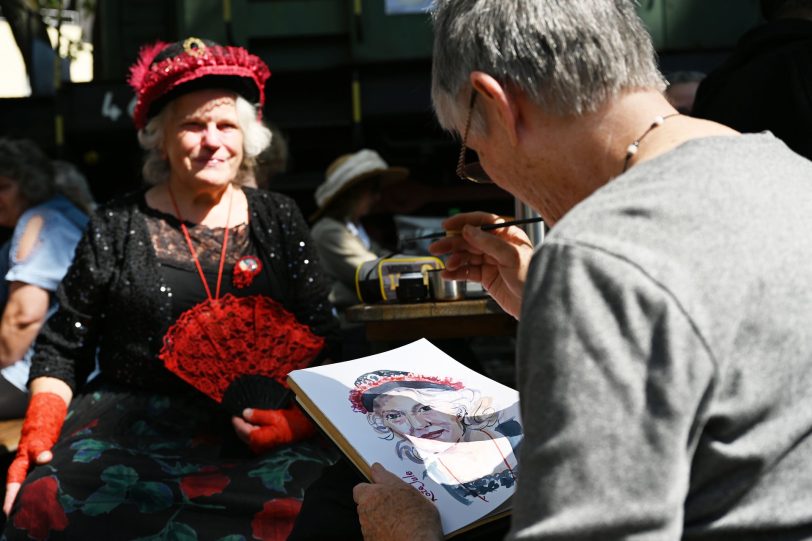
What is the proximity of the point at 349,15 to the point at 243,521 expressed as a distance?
16.2 feet

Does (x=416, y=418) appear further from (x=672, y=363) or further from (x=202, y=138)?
(x=202, y=138)

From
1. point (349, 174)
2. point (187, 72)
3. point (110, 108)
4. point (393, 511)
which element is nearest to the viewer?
point (393, 511)

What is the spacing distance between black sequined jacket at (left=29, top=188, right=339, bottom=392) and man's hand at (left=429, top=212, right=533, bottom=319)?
42.2 inches

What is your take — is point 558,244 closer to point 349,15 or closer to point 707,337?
point 707,337

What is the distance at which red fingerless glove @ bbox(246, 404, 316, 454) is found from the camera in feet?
7.25

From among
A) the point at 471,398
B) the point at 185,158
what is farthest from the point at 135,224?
the point at 471,398

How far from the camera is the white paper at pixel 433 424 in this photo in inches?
49.9

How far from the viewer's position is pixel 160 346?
2.38 meters

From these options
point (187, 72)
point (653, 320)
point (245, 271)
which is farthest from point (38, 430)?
point (653, 320)

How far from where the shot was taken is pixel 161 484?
6.81ft

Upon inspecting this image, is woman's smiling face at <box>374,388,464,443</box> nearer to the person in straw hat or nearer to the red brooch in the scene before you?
the red brooch

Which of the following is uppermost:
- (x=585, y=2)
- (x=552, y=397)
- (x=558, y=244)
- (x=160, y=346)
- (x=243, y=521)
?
(x=585, y=2)

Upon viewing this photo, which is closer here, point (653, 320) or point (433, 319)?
point (653, 320)

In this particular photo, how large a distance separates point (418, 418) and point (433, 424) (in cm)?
3
